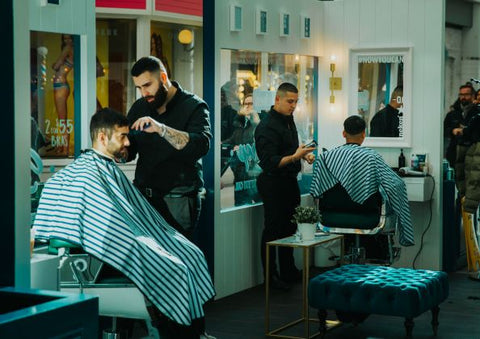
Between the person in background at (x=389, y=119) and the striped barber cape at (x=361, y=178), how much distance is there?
1.21 metres

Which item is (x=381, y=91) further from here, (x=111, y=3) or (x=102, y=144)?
(x=102, y=144)

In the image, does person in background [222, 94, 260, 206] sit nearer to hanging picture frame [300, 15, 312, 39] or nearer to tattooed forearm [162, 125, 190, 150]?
hanging picture frame [300, 15, 312, 39]

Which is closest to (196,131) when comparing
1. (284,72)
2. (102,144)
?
(102,144)

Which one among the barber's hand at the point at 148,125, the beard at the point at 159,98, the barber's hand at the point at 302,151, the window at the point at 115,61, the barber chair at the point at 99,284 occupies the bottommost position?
the barber chair at the point at 99,284

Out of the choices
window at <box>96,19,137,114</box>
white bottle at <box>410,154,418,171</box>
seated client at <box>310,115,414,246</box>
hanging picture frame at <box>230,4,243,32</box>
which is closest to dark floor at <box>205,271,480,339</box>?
seated client at <box>310,115,414,246</box>

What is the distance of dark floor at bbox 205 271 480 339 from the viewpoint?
5309mm

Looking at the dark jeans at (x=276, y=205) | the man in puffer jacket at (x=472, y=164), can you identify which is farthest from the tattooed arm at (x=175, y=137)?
the man in puffer jacket at (x=472, y=164)

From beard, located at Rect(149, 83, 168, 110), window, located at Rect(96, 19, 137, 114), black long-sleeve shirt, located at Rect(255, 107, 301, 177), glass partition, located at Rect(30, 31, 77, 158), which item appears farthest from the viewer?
window, located at Rect(96, 19, 137, 114)

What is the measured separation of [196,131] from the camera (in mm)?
5082

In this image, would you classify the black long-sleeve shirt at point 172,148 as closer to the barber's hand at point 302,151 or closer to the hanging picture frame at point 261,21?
the barber's hand at point 302,151

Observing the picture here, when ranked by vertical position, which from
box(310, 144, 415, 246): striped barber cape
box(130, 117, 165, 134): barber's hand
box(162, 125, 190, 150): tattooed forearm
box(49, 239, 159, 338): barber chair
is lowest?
box(49, 239, 159, 338): barber chair

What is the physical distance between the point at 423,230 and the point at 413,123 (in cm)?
83

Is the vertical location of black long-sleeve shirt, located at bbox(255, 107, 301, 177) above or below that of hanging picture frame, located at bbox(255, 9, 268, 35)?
below

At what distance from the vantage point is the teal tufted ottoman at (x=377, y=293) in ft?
15.4
